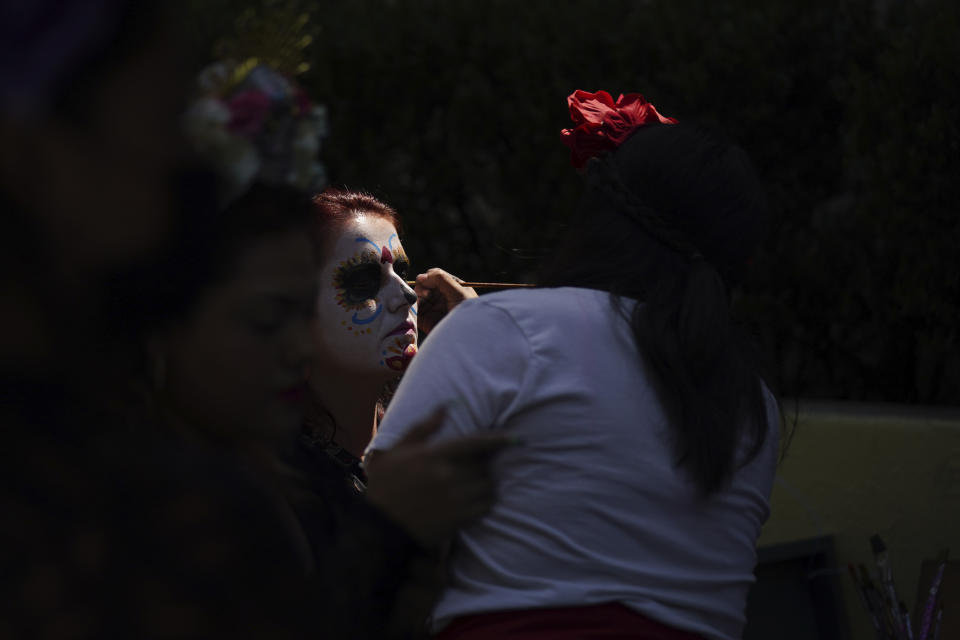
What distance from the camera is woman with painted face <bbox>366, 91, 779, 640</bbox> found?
4.57 ft

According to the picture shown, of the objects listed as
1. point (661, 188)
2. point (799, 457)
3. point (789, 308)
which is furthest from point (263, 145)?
point (789, 308)

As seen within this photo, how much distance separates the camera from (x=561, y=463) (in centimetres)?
142

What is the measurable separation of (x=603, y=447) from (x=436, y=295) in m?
1.31

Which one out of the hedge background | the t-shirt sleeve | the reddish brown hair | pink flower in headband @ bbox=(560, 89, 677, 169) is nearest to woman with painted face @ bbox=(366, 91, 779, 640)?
the t-shirt sleeve

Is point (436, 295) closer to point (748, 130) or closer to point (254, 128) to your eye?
point (254, 128)

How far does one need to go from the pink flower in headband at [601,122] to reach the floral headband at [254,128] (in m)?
1.07

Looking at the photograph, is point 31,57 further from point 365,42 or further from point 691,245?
point 365,42

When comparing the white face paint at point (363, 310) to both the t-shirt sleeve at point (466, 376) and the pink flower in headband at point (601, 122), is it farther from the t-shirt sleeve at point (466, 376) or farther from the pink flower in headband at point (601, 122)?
the t-shirt sleeve at point (466, 376)

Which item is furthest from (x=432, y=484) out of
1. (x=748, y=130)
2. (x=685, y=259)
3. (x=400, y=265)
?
(x=748, y=130)

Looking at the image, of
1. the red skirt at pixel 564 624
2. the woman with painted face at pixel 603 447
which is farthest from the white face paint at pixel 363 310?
the red skirt at pixel 564 624

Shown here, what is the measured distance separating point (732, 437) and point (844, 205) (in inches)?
120

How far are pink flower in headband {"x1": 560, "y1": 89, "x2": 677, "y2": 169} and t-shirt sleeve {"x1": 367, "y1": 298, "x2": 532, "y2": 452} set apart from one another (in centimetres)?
64

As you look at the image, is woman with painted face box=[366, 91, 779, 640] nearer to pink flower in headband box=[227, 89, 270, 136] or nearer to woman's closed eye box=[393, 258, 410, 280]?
pink flower in headband box=[227, 89, 270, 136]

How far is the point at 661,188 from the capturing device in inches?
62.8
